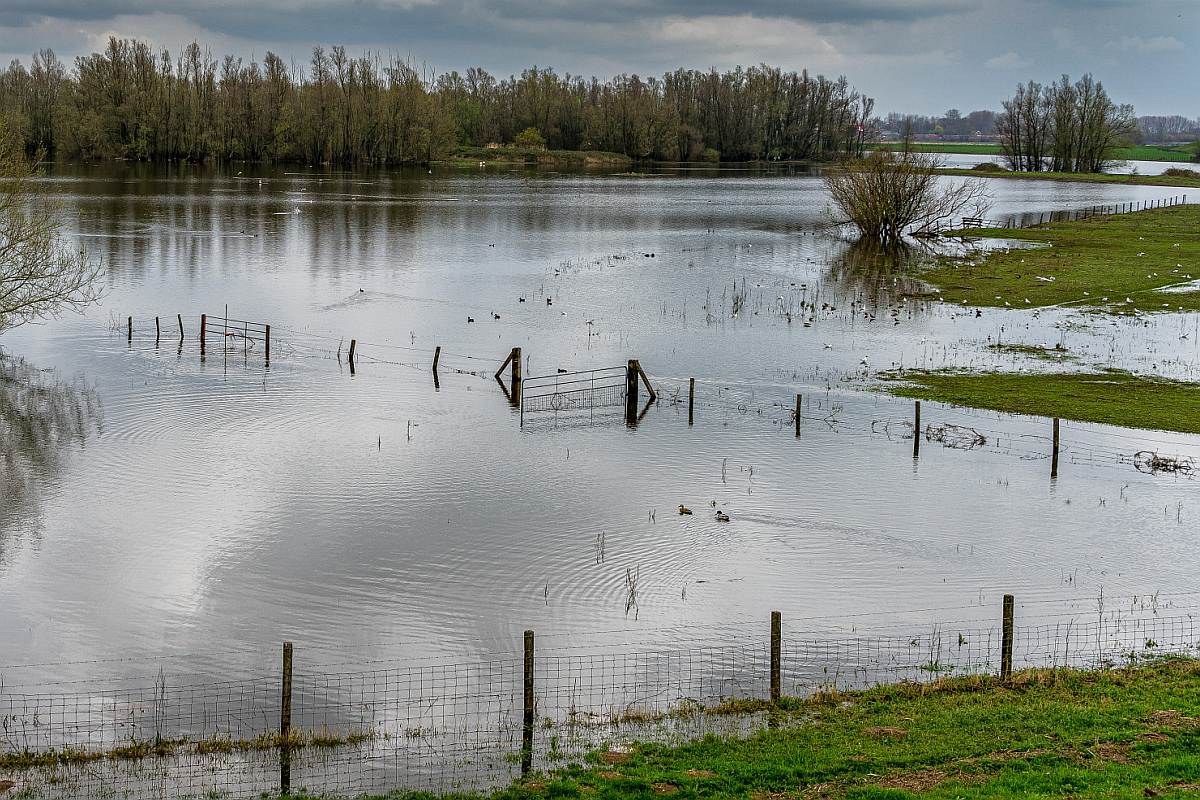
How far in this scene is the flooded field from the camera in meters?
25.9

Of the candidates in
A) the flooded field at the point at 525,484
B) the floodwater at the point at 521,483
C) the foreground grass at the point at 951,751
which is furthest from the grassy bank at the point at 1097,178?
the foreground grass at the point at 951,751

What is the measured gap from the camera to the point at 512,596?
26844 mm

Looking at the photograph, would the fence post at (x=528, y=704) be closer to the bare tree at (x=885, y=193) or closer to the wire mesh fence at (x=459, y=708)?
the wire mesh fence at (x=459, y=708)

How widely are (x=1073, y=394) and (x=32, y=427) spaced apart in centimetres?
3514

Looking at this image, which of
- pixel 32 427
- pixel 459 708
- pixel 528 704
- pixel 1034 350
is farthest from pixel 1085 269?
pixel 528 704

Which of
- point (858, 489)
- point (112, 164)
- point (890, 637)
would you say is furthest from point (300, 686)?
point (112, 164)

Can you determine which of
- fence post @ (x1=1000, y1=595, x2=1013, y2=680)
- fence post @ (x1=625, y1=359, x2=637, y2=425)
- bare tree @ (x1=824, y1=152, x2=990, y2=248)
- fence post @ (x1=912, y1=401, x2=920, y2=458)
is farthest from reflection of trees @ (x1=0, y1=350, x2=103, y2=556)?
bare tree @ (x1=824, y1=152, x2=990, y2=248)

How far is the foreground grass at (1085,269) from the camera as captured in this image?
65188 mm

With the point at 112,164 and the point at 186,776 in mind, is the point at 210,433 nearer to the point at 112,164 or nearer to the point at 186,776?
the point at 186,776

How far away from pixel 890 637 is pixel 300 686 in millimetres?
11407

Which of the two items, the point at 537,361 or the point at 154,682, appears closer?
the point at 154,682

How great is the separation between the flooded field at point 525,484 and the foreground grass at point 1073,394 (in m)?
1.15

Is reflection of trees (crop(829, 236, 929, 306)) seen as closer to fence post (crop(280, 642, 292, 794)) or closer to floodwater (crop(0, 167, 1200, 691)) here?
floodwater (crop(0, 167, 1200, 691))

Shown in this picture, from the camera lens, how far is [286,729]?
19312mm
